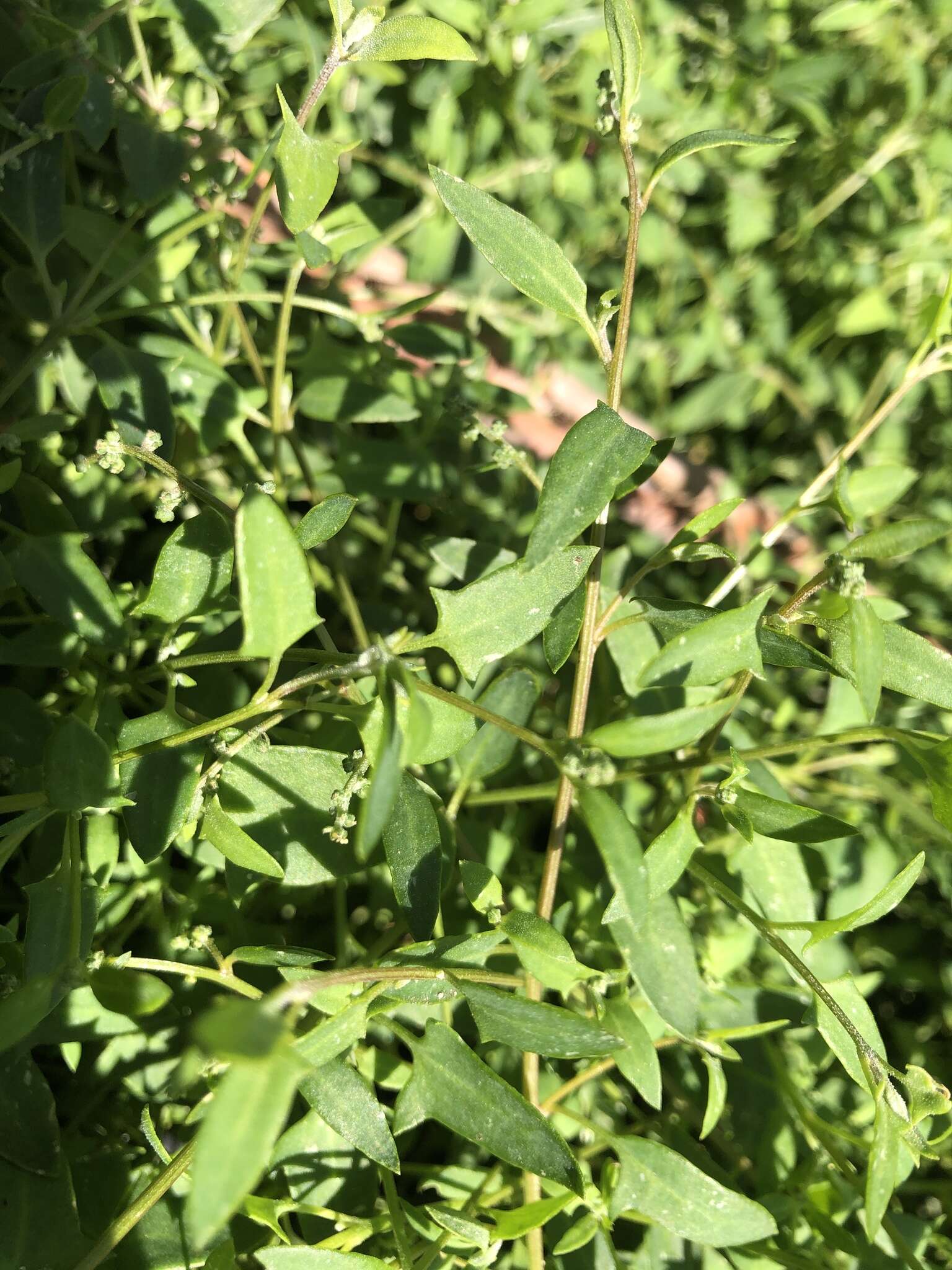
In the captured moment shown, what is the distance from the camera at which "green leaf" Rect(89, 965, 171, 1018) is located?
665mm

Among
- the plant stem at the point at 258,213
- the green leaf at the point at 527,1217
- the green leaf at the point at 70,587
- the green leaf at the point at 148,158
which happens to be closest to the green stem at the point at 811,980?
the green leaf at the point at 527,1217

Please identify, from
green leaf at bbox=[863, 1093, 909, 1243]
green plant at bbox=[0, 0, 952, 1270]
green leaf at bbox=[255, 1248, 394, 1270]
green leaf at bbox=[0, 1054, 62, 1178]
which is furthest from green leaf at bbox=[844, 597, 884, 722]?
green leaf at bbox=[0, 1054, 62, 1178]

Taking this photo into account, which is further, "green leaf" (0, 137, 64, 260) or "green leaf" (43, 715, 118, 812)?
"green leaf" (0, 137, 64, 260)

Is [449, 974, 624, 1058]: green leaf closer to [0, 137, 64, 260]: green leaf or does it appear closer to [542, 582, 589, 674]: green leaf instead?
[542, 582, 589, 674]: green leaf

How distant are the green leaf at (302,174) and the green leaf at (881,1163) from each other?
2.05ft

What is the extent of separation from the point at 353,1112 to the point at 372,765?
0.22 m

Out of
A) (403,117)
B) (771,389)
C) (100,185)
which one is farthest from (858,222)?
(100,185)

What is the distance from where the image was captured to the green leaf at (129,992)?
0.66 m

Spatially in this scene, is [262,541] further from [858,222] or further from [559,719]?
[858,222]

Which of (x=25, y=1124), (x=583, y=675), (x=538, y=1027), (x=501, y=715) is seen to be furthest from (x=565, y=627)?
(x=25, y=1124)

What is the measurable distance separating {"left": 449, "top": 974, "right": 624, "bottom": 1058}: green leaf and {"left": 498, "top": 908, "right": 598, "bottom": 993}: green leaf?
0.09ft

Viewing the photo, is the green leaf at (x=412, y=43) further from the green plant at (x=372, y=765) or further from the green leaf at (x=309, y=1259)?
the green leaf at (x=309, y=1259)

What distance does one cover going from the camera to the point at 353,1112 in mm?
635

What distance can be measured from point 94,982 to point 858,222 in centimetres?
141
